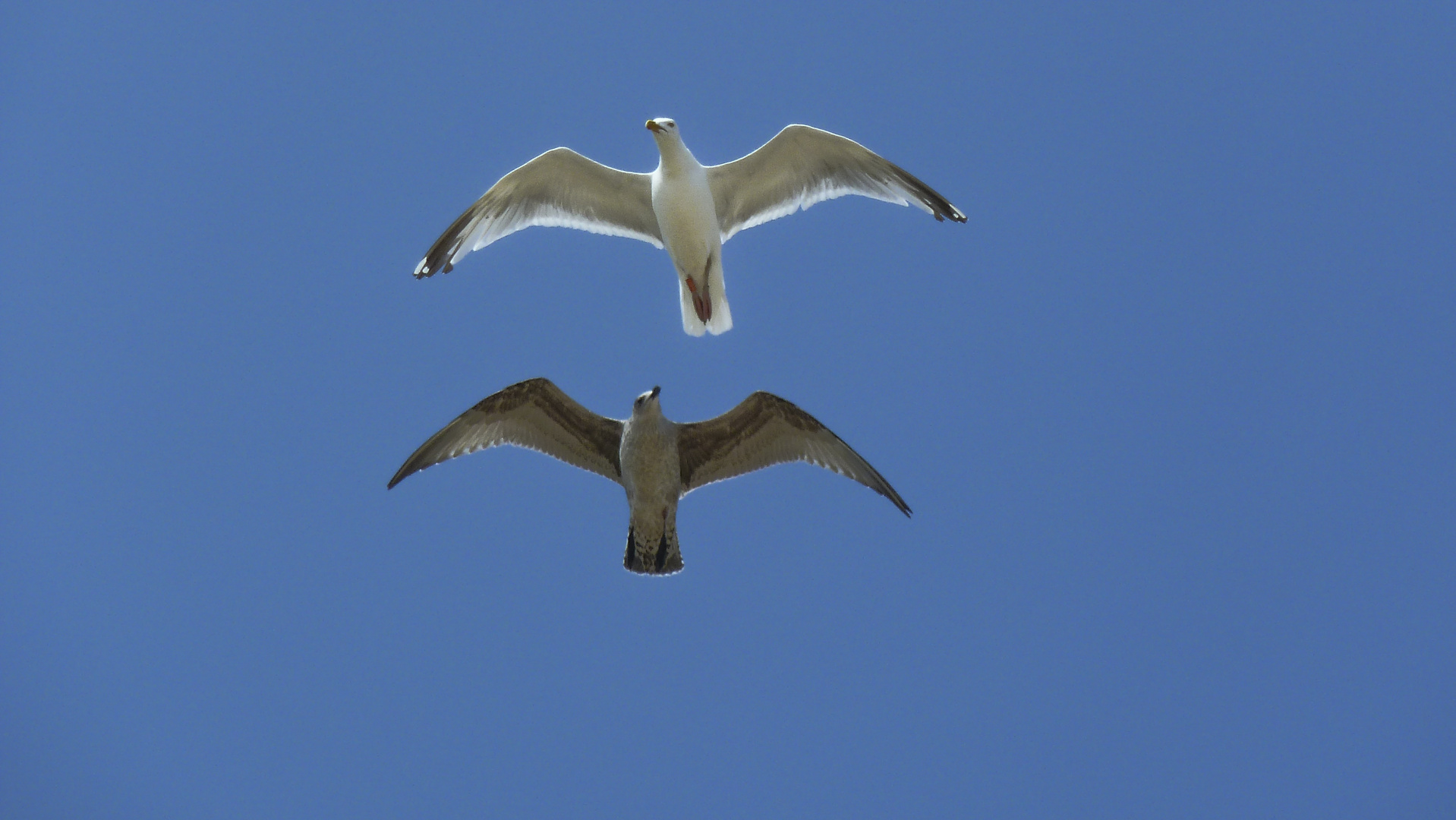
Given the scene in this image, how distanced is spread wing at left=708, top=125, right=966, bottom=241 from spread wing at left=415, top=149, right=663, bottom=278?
0.65 m

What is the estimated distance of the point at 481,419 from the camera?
27.3 feet

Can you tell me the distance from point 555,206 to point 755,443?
106 inches

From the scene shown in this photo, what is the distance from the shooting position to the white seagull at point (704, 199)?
357 inches

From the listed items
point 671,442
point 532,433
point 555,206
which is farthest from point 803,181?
point 532,433

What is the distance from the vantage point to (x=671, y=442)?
802 cm

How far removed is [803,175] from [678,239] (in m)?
1.14

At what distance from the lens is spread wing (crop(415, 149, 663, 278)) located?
9.25m

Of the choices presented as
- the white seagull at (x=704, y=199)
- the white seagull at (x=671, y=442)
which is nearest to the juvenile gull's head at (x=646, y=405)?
the white seagull at (x=671, y=442)

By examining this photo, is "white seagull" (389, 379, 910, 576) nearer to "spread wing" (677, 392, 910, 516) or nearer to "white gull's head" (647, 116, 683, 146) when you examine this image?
"spread wing" (677, 392, 910, 516)

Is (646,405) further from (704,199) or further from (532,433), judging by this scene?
(704,199)

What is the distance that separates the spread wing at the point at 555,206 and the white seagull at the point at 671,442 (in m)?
1.54

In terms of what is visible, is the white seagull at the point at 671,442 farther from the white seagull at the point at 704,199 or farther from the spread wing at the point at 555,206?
the spread wing at the point at 555,206

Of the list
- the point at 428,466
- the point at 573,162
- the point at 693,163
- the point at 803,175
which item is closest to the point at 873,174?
the point at 803,175

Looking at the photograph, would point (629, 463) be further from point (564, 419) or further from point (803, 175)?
point (803, 175)
